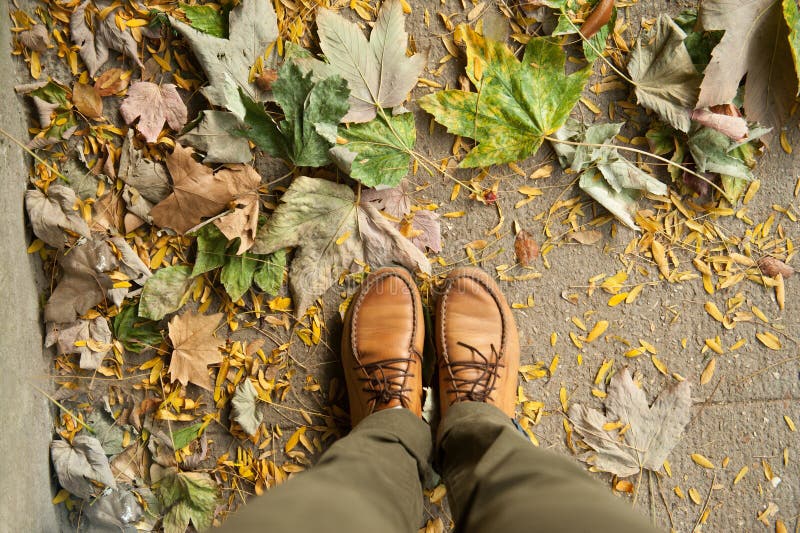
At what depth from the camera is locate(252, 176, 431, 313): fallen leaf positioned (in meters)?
1.03

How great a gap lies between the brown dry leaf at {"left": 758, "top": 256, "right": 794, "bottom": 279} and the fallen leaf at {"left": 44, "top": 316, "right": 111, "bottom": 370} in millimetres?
1480

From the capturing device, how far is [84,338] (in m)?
1.08

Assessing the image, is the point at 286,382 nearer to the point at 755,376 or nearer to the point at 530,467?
the point at 530,467

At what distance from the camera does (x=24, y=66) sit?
1.04 m

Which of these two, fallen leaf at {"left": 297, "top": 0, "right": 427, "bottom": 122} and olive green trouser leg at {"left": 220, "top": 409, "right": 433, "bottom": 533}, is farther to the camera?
fallen leaf at {"left": 297, "top": 0, "right": 427, "bottom": 122}

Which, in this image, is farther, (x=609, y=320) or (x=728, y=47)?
(x=609, y=320)

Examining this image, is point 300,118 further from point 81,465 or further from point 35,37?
point 81,465

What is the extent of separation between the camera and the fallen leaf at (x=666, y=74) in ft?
3.39

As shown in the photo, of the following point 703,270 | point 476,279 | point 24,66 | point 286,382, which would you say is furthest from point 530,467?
point 24,66

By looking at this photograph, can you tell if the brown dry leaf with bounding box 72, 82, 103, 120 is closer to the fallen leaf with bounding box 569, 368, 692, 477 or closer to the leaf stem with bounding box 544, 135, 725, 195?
the leaf stem with bounding box 544, 135, 725, 195

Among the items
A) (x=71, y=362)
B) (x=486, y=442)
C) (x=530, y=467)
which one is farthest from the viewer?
(x=71, y=362)

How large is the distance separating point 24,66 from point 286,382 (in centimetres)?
87

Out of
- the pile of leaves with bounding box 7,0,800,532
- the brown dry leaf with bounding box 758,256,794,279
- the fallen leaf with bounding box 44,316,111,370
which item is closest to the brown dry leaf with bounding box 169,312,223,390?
the pile of leaves with bounding box 7,0,800,532

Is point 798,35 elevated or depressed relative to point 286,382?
elevated
